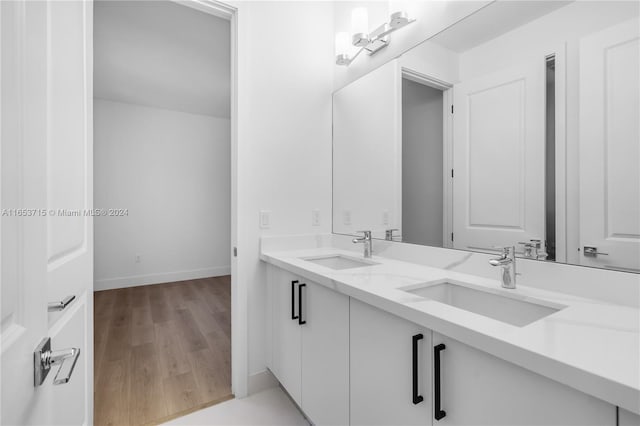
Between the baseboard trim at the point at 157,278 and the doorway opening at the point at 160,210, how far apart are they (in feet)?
0.05

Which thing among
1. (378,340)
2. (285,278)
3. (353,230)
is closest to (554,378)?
(378,340)

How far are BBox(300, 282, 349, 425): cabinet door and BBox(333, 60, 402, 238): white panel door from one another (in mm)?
689

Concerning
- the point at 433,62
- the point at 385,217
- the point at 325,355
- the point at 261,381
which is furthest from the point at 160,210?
the point at 433,62

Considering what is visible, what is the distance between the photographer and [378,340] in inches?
39.3

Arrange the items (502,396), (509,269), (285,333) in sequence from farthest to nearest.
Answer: (285,333), (509,269), (502,396)

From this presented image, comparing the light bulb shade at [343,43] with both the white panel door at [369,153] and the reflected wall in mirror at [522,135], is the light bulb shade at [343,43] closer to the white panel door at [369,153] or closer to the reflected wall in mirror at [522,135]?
the white panel door at [369,153]

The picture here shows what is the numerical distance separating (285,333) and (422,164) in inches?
46.3

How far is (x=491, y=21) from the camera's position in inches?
49.4

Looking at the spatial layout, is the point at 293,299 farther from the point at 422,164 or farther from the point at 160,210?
the point at 160,210

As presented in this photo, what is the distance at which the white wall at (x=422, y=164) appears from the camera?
1.50m

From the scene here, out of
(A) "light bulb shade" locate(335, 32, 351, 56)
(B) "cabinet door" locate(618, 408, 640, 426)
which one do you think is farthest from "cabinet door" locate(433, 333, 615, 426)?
(A) "light bulb shade" locate(335, 32, 351, 56)

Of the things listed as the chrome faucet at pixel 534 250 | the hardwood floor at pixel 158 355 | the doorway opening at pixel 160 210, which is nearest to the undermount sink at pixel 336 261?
the doorway opening at pixel 160 210

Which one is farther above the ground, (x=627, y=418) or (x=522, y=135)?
(x=522, y=135)

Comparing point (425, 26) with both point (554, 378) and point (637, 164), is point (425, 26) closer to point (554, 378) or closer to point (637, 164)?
point (637, 164)
